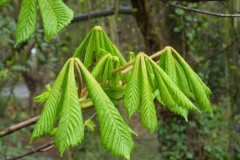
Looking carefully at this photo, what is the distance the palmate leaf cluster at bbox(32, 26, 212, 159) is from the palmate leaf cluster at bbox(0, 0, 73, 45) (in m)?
0.09

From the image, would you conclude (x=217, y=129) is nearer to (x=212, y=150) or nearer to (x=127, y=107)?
(x=212, y=150)

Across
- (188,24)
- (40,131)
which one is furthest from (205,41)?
(40,131)

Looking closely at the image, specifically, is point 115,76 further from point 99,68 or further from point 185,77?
point 185,77

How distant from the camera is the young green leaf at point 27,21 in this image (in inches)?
31.0

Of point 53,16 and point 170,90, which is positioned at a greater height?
point 53,16

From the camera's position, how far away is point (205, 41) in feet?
18.3

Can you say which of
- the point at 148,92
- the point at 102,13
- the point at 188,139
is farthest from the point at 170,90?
the point at 188,139

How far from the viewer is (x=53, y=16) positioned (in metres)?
0.77

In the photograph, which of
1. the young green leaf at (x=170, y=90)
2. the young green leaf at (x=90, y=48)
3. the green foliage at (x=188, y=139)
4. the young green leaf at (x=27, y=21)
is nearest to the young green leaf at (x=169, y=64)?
the young green leaf at (x=170, y=90)

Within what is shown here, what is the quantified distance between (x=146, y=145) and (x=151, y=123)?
15.2 feet

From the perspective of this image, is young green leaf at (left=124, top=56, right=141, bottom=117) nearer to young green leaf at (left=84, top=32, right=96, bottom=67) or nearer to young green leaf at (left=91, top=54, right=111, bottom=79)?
young green leaf at (left=91, top=54, right=111, bottom=79)

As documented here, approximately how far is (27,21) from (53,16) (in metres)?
0.06

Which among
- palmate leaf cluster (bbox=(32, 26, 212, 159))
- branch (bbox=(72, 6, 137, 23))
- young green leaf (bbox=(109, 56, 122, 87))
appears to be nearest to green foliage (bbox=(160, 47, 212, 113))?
palmate leaf cluster (bbox=(32, 26, 212, 159))

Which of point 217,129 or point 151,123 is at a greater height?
point 151,123
